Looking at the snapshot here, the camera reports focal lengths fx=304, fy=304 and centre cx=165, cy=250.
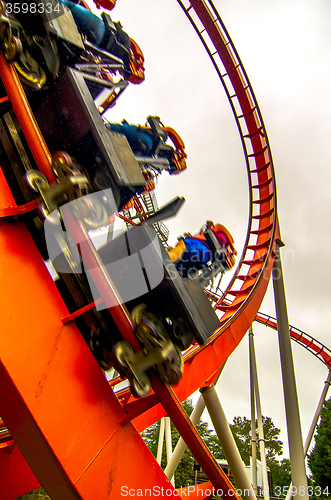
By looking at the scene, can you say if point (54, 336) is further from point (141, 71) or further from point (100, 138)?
point (141, 71)

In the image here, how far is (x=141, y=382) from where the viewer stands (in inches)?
53.4

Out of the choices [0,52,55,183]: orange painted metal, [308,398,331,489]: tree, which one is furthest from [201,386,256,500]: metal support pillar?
[308,398,331,489]: tree

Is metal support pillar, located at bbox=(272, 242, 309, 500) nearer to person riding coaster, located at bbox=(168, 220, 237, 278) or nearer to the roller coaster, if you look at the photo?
person riding coaster, located at bbox=(168, 220, 237, 278)

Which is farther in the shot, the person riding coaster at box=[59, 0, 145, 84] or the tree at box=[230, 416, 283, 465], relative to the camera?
the tree at box=[230, 416, 283, 465]

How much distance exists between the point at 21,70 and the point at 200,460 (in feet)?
7.21

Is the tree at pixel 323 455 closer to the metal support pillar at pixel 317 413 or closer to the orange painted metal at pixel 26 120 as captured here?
the metal support pillar at pixel 317 413

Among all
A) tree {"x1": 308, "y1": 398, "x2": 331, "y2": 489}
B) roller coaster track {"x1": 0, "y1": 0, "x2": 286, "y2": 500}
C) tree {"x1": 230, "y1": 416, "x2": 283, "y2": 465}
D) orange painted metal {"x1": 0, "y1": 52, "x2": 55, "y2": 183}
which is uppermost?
orange painted metal {"x1": 0, "y1": 52, "x2": 55, "y2": 183}

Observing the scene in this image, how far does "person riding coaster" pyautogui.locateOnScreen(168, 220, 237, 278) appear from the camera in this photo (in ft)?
8.07

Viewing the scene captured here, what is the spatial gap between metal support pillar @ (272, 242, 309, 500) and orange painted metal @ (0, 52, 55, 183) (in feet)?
12.5

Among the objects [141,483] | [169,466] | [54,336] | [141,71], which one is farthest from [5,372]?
[169,466]

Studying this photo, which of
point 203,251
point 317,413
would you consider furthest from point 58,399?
point 317,413

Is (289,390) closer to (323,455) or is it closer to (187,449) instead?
(187,449)

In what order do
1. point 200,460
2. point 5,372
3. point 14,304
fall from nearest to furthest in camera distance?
1. point 5,372
2. point 14,304
3. point 200,460

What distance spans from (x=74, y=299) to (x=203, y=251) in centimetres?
134
